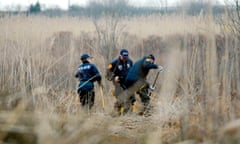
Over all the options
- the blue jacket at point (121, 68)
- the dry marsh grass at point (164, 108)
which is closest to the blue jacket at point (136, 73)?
the blue jacket at point (121, 68)

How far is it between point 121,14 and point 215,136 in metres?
14.0

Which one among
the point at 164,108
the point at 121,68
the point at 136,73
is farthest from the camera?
the point at 121,68

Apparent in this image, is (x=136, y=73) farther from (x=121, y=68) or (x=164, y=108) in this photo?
(x=164, y=108)

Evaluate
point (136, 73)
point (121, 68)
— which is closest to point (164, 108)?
point (136, 73)

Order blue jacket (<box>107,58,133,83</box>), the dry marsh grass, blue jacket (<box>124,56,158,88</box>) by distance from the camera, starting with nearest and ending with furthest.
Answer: the dry marsh grass → blue jacket (<box>124,56,158,88</box>) → blue jacket (<box>107,58,133,83</box>)

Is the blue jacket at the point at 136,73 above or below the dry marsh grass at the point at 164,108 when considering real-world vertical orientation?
below

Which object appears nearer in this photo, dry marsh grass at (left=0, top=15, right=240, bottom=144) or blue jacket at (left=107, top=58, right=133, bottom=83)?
dry marsh grass at (left=0, top=15, right=240, bottom=144)

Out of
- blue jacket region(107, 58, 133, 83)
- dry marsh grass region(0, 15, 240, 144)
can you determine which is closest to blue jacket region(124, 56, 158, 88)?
blue jacket region(107, 58, 133, 83)

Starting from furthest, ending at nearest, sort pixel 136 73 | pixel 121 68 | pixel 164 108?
pixel 121 68 < pixel 136 73 < pixel 164 108

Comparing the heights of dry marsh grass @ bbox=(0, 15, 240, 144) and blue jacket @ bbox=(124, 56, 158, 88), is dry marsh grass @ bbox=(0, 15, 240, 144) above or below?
above

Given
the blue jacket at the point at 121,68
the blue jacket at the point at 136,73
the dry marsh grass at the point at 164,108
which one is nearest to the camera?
the dry marsh grass at the point at 164,108

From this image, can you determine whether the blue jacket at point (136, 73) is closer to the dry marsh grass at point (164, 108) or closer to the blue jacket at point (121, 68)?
the blue jacket at point (121, 68)

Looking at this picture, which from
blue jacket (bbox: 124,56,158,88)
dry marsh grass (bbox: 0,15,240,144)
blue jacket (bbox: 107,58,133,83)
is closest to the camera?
dry marsh grass (bbox: 0,15,240,144)

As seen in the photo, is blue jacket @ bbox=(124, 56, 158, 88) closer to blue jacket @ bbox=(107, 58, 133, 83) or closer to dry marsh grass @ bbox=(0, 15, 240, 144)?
blue jacket @ bbox=(107, 58, 133, 83)
